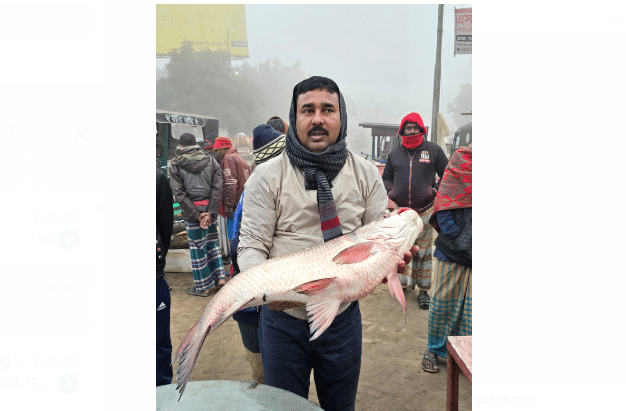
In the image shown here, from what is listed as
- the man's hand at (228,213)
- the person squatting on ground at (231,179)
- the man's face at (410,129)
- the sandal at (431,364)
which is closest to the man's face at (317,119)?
the sandal at (431,364)

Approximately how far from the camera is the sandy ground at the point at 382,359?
2844 mm

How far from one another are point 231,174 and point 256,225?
4122 mm

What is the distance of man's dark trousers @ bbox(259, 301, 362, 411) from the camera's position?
63.8 inches

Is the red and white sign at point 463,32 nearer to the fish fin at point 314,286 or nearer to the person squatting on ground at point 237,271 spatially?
the person squatting on ground at point 237,271

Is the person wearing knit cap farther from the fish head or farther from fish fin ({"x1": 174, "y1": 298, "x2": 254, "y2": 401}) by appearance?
fish fin ({"x1": 174, "y1": 298, "x2": 254, "y2": 401})

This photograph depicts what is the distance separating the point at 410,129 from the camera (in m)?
4.23

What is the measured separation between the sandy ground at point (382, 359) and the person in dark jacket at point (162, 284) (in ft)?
1.87

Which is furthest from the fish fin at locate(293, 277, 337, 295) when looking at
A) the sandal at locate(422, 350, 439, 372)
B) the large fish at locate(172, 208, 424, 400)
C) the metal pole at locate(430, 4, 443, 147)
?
the metal pole at locate(430, 4, 443, 147)

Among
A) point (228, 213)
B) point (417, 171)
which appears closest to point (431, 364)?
point (417, 171)

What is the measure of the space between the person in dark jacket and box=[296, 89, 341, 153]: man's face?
137 cm

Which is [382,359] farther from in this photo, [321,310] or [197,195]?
[197,195]

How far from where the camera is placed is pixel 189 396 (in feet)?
4.44
